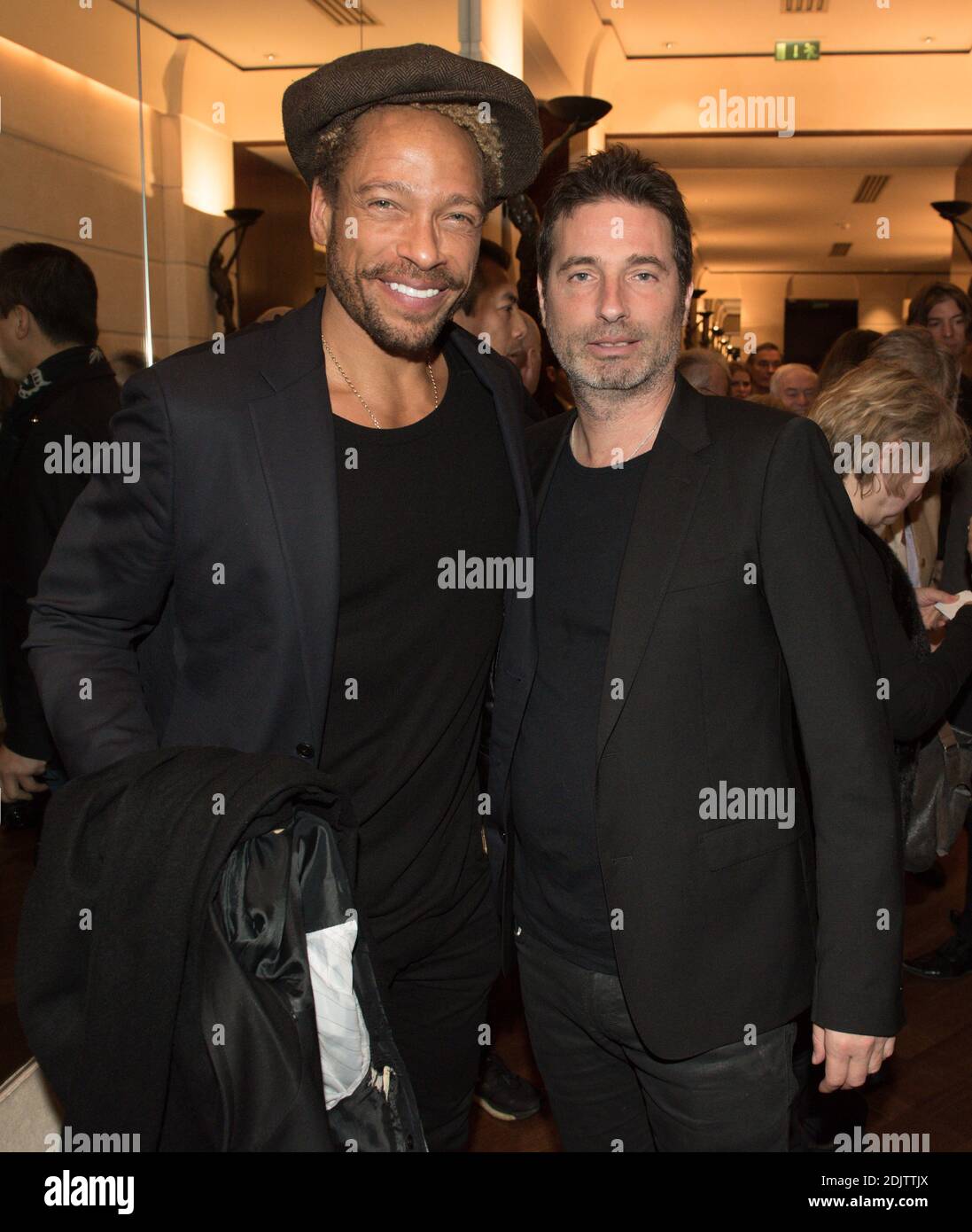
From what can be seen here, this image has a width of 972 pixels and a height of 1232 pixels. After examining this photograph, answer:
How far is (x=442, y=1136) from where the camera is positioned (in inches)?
69.4

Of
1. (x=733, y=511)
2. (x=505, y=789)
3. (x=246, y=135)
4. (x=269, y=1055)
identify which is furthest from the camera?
(x=246, y=135)

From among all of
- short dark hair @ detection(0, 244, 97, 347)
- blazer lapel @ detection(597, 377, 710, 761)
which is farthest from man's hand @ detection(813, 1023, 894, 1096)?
short dark hair @ detection(0, 244, 97, 347)

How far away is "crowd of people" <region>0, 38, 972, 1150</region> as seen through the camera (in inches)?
55.3

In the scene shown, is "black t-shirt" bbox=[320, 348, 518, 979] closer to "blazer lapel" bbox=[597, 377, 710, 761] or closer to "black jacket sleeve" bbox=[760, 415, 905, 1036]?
"blazer lapel" bbox=[597, 377, 710, 761]

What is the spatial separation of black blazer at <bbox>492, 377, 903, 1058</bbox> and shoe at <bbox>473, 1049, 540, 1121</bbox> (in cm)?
139

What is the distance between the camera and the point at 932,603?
8.86 feet

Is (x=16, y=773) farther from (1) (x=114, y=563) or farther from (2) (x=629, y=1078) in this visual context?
(2) (x=629, y=1078)

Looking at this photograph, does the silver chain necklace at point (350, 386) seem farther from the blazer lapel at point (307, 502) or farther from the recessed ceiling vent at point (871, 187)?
the recessed ceiling vent at point (871, 187)

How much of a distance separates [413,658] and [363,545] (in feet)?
0.56

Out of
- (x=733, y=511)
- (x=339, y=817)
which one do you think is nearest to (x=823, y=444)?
(x=733, y=511)

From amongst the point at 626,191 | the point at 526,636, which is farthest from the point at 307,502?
the point at 626,191

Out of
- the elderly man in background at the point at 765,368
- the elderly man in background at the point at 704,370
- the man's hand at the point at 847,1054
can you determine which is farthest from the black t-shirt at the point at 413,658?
the elderly man in background at the point at 765,368

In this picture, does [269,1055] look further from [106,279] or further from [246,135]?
[246,135]

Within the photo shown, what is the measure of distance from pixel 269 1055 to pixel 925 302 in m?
4.56
